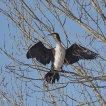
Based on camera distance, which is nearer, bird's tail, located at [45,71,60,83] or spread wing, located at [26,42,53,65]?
bird's tail, located at [45,71,60,83]

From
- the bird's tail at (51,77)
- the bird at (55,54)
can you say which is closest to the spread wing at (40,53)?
the bird at (55,54)

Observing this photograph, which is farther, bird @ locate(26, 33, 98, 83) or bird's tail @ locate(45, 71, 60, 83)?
bird @ locate(26, 33, 98, 83)

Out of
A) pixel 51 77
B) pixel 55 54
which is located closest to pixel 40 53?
pixel 55 54

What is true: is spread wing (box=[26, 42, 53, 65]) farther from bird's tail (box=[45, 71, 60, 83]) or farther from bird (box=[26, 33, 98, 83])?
bird's tail (box=[45, 71, 60, 83])

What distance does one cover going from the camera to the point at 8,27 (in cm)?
420

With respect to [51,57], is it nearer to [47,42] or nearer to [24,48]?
[24,48]

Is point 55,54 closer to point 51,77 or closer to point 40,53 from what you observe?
point 40,53

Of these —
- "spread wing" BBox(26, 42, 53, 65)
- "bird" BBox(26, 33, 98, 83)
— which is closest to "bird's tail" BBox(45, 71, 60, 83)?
"bird" BBox(26, 33, 98, 83)

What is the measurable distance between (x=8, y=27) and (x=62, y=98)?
4.02ft

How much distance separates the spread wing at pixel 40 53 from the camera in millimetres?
4386

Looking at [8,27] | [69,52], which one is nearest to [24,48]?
[8,27]

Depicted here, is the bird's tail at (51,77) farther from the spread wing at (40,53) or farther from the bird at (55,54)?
the spread wing at (40,53)

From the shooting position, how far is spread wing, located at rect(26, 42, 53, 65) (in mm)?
4386

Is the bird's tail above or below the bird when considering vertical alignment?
below
